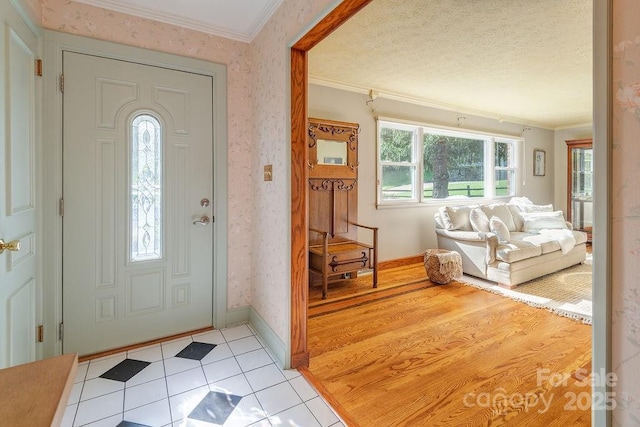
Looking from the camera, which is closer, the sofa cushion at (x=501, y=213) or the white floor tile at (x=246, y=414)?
the white floor tile at (x=246, y=414)

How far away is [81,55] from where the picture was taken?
201cm

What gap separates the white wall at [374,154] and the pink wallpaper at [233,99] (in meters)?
1.31

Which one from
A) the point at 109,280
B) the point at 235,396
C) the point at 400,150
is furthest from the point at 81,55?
the point at 400,150

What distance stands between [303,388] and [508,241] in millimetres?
Result: 3223

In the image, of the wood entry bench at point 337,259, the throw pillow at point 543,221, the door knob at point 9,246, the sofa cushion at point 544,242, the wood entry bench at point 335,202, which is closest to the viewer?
the door knob at point 9,246

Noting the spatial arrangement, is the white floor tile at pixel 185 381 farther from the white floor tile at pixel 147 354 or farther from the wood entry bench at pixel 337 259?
the wood entry bench at pixel 337 259

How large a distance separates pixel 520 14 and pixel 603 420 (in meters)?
2.65

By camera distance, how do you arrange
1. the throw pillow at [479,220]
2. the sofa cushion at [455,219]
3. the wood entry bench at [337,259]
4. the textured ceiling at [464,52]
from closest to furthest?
the textured ceiling at [464,52] → the wood entry bench at [337,259] → the throw pillow at [479,220] → the sofa cushion at [455,219]

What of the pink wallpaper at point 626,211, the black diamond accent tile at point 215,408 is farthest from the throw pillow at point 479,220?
the pink wallpaper at point 626,211

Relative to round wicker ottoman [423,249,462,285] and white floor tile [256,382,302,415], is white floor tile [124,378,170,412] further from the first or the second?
round wicker ottoman [423,249,462,285]

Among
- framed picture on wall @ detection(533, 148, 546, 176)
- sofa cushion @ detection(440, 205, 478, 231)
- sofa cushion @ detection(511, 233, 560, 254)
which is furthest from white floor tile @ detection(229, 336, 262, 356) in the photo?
framed picture on wall @ detection(533, 148, 546, 176)

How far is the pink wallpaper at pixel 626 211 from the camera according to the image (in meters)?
0.66

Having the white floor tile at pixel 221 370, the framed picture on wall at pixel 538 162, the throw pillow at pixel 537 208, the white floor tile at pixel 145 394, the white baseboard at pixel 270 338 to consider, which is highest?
the framed picture on wall at pixel 538 162

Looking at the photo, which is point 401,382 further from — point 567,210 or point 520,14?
point 567,210
